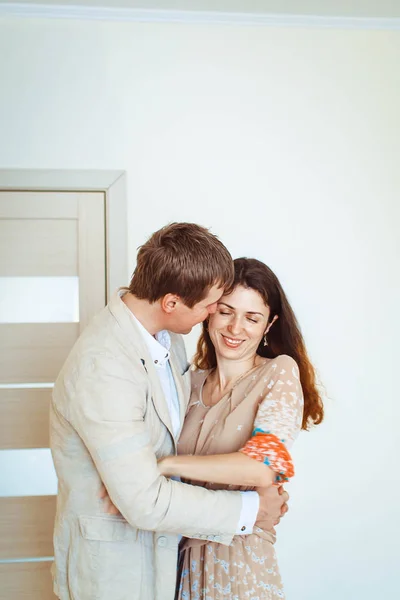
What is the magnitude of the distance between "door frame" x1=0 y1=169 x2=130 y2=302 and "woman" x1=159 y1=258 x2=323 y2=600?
72 centimetres

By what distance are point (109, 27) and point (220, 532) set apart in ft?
7.12

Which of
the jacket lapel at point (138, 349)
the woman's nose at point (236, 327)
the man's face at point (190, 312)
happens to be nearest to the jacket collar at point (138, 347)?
the jacket lapel at point (138, 349)

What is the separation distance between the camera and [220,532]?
1499 mm

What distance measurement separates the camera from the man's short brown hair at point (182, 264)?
151 cm

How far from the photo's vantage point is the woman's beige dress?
1.59 meters

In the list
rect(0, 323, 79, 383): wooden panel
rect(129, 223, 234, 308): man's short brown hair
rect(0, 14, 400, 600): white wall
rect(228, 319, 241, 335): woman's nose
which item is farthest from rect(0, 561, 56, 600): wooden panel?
rect(129, 223, 234, 308): man's short brown hair

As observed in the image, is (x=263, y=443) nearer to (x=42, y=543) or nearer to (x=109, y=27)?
(x=42, y=543)

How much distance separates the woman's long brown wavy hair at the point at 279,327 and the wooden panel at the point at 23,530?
114cm

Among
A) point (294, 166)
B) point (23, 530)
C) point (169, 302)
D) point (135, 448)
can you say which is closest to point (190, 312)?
point (169, 302)

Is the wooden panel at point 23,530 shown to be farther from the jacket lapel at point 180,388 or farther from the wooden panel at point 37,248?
the jacket lapel at point 180,388

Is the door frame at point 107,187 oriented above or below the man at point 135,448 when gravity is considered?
above

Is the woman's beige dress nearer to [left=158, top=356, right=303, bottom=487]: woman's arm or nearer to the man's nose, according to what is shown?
[left=158, top=356, right=303, bottom=487]: woman's arm

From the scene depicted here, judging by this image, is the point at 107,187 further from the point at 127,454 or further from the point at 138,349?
the point at 127,454

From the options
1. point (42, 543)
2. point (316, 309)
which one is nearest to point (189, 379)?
point (316, 309)
